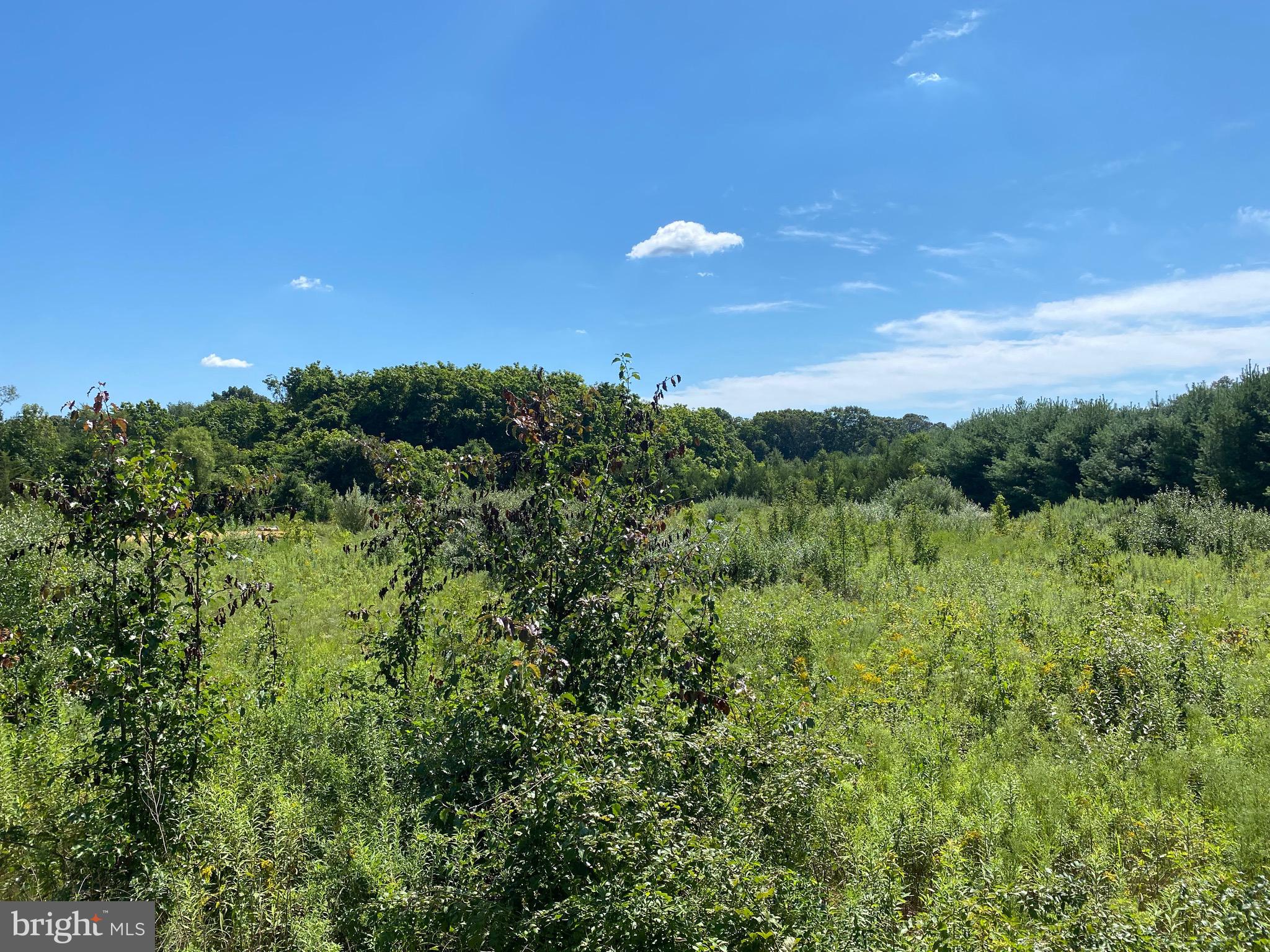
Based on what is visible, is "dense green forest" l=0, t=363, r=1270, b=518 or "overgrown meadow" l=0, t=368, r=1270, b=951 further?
"dense green forest" l=0, t=363, r=1270, b=518

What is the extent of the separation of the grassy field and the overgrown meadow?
0.02 meters

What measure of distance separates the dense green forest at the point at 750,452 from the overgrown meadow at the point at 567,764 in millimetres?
580

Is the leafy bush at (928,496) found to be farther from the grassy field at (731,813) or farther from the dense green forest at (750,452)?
the grassy field at (731,813)

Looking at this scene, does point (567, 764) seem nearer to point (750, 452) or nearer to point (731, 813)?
point (731, 813)

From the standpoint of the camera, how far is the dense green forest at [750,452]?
64.5 feet

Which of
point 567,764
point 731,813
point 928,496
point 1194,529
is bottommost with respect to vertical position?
point 731,813

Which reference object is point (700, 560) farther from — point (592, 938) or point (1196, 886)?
point (1196, 886)

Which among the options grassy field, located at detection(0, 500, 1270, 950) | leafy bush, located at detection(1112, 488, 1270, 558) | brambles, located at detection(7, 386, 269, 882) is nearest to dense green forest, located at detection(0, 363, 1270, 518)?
brambles, located at detection(7, 386, 269, 882)

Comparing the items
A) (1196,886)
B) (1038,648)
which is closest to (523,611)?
(1196,886)

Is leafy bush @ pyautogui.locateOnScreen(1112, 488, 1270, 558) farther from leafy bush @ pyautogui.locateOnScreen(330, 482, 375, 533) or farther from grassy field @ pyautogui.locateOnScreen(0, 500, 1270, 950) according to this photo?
leafy bush @ pyautogui.locateOnScreen(330, 482, 375, 533)

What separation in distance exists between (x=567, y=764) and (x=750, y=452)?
49.0m

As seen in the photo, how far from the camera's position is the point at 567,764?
8.70 feet

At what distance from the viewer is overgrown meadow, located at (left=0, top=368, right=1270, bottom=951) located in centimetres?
262

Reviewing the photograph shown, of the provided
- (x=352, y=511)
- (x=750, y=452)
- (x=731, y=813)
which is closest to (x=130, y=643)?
(x=731, y=813)
